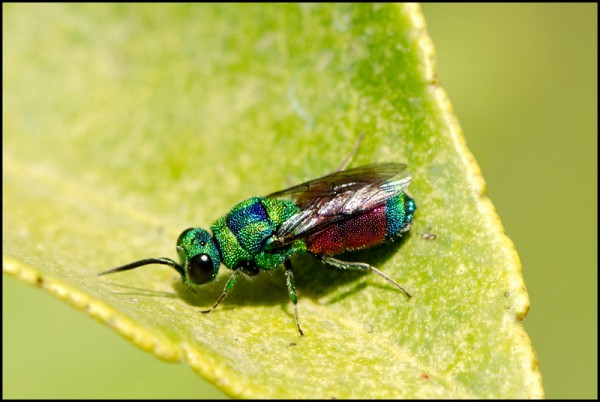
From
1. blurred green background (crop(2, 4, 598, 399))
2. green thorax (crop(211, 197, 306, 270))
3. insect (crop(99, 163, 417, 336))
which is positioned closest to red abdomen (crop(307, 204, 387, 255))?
insect (crop(99, 163, 417, 336))

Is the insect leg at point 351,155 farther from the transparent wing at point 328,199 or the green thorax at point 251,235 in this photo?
the green thorax at point 251,235

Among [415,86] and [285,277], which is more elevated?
[415,86]

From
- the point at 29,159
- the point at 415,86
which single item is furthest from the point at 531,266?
the point at 29,159

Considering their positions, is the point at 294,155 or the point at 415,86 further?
the point at 294,155

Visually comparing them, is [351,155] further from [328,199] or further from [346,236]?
[346,236]

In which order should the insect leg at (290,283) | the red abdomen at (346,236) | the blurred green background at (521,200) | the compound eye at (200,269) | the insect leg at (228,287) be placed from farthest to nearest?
1. the blurred green background at (521,200)
2. the red abdomen at (346,236)
3. the compound eye at (200,269)
4. the insect leg at (228,287)
5. the insect leg at (290,283)

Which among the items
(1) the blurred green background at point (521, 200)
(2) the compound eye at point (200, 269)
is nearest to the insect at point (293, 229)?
(2) the compound eye at point (200, 269)

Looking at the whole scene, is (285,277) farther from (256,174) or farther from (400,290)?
(400,290)
